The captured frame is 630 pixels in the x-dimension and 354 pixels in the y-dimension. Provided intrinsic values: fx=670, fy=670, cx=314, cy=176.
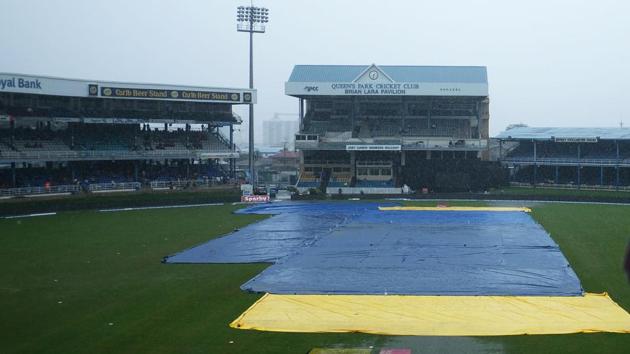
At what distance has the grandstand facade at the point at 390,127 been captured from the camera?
2480 inches

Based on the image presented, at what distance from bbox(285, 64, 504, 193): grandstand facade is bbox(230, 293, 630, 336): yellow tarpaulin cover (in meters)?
42.6

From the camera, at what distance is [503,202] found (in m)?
51.7

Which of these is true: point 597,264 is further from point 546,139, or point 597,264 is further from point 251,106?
point 546,139

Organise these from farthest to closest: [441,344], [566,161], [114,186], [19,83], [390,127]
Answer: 1. [390,127]
2. [566,161]
3. [114,186]
4. [19,83]
5. [441,344]

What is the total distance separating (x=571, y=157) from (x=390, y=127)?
59.6 ft

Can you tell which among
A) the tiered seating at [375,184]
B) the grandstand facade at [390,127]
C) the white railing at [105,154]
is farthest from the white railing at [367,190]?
the white railing at [105,154]

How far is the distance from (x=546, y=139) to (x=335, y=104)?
21.3 meters

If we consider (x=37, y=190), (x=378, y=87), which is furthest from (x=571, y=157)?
(x=37, y=190)

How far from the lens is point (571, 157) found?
6662cm

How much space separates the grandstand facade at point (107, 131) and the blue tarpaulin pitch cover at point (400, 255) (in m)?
19.2

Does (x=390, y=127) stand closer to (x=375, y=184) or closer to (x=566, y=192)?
(x=375, y=184)

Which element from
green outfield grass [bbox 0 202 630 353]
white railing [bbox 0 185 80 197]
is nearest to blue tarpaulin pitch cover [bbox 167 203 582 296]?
green outfield grass [bbox 0 202 630 353]

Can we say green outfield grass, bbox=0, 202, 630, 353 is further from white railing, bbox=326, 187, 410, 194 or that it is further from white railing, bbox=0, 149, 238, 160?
white railing, bbox=326, 187, 410, 194

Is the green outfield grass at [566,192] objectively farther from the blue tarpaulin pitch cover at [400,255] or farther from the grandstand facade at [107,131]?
the grandstand facade at [107,131]
